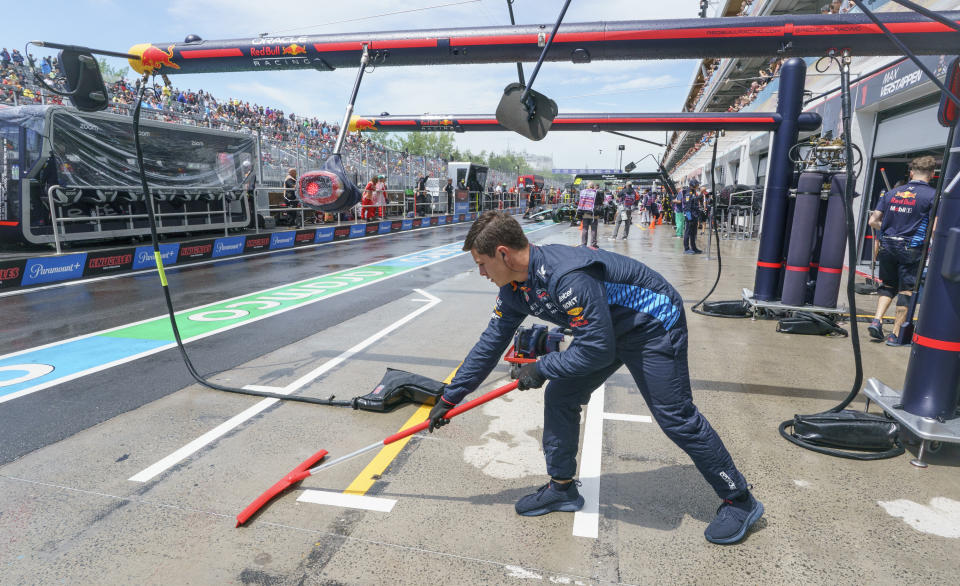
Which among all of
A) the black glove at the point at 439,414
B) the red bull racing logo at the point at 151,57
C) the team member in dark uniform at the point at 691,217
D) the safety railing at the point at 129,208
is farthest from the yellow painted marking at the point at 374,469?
the team member in dark uniform at the point at 691,217

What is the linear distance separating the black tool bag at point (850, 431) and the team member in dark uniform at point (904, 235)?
3.16 metres

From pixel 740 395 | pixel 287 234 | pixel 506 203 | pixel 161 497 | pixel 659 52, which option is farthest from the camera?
pixel 506 203

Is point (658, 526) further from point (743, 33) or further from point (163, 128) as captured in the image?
point (163, 128)

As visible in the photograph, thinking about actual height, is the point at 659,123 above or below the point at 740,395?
above

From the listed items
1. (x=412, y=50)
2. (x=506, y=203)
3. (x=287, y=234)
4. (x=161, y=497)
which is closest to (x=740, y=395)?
(x=412, y=50)

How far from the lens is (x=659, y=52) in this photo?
14.2 ft

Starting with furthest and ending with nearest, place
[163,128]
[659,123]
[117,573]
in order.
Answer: [163,128] → [659,123] → [117,573]

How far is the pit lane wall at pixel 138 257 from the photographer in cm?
921

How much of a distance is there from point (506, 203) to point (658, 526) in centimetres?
3961

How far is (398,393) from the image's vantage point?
14.3 feet

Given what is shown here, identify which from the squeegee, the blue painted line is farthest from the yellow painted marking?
the blue painted line

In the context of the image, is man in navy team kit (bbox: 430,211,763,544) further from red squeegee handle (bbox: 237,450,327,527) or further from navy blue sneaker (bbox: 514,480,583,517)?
red squeegee handle (bbox: 237,450,327,527)

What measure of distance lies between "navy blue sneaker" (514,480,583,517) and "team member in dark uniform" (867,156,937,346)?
5.27 m

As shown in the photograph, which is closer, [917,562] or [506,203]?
[917,562]
